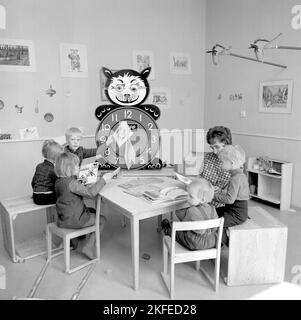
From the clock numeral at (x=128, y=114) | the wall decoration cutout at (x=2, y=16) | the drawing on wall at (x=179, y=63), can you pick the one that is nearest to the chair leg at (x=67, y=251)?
the clock numeral at (x=128, y=114)

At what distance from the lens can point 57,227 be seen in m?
2.34

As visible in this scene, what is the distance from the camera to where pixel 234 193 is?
2098 millimetres

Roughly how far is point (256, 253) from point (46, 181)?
164 cm

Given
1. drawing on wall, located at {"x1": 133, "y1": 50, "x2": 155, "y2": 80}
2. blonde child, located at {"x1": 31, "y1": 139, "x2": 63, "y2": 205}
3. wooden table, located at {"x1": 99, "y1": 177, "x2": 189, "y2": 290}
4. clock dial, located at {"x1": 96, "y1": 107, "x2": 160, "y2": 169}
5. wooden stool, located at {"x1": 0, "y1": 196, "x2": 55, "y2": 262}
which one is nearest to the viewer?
wooden table, located at {"x1": 99, "y1": 177, "x2": 189, "y2": 290}

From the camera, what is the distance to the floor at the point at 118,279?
2025mm

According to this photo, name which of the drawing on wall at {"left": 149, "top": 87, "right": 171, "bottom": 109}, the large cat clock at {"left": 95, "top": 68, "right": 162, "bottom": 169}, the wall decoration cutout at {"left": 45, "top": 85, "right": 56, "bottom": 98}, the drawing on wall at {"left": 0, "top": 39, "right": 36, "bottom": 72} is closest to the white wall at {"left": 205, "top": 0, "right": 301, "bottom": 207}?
the drawing on wall at {"left": 149, "top": 87, "right": 171, "bottom": 109}

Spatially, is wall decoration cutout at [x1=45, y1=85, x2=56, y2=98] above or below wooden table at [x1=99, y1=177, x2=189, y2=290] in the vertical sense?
above

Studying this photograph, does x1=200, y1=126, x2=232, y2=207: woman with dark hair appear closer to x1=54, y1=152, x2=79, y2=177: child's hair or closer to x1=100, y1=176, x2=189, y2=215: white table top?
x1=100, y1=176, x2=189, y2=215: white table top

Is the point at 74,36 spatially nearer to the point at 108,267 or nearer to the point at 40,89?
the point at 40,89

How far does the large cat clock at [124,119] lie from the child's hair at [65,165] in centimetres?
58

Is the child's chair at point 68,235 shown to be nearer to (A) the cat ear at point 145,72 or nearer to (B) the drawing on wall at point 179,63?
(A) the cat ear at point 145,72

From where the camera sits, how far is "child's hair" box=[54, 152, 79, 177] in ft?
7.42

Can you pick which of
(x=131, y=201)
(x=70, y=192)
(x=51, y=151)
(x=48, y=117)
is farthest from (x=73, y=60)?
(x=131, y=201)

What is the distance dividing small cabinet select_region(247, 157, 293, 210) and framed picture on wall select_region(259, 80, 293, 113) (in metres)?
0.61
